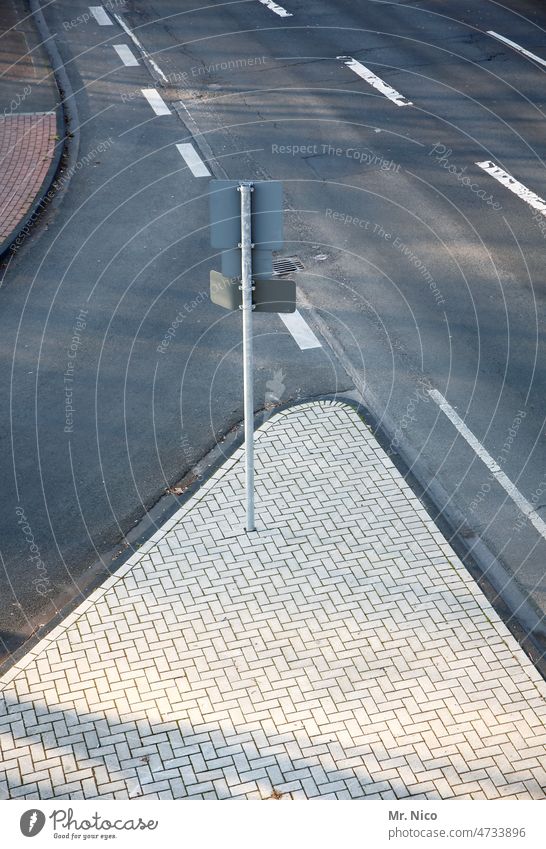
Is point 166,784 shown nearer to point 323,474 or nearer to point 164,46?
point 323,474

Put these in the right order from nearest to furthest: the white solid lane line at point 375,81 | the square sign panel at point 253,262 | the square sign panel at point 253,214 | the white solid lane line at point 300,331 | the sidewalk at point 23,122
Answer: the square sign panel at point 253,214
the square sign panel at point 253,262
the white solid lane line at point 300,331
the sidewalk at point 23,122
the white solid lane line at point 375,81

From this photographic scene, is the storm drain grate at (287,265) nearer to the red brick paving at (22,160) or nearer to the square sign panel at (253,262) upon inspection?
the red brick paving at (22,160)

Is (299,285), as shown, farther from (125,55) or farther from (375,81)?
(125,55)

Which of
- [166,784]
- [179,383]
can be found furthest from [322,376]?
[166,784]

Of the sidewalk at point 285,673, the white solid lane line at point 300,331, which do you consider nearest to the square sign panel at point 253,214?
the sidewalk at point 285,673

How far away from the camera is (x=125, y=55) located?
21.8m

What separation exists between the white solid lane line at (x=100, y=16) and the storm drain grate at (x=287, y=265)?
11.9 metres

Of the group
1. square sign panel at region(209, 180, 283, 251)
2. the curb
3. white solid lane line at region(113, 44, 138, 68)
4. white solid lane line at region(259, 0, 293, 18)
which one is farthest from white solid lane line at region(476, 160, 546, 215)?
white solid lane line at region(259, 0, 293, 18)

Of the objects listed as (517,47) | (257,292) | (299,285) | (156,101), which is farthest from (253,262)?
(517,47)

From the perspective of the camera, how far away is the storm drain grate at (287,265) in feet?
46.8

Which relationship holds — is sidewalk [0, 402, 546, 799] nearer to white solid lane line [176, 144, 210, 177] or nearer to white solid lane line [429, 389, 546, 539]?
white solid lane line [429, 389, 546, 539]

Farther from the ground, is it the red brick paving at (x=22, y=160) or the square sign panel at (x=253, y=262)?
the square sign panel at (x=253, y=262)

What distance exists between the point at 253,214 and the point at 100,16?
17.8 m

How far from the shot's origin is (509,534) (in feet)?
32.4
